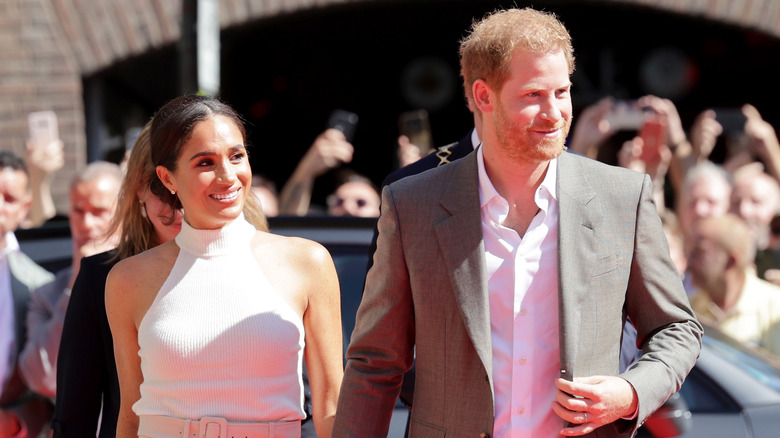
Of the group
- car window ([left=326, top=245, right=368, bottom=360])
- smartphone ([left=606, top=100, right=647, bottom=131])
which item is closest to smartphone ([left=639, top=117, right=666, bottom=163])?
smartphone ([left=606, top=100, right=647, bottom=131])

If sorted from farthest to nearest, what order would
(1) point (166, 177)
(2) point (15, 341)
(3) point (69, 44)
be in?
1. (3) point (69, 44)
2. (2) point (15, 341)
3. (1) point (166, 177)

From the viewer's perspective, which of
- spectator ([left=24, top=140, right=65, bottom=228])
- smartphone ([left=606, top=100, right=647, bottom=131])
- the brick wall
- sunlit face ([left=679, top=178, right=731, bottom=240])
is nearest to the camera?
sunlit face ([left=679, top=178, right=731, bottom=240])

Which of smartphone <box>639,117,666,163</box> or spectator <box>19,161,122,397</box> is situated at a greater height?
smartphone <box>639,117,666,163</box>

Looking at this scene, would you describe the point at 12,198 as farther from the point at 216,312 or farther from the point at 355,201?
the point at 216,312

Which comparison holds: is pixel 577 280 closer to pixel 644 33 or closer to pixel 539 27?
pixel 539 27

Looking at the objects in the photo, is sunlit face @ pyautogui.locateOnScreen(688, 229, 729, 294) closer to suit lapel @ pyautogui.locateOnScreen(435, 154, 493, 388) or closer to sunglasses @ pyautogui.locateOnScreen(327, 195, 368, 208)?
sunglasses @ pyautogui.locateOnScreen(327, 195, 368, 208)

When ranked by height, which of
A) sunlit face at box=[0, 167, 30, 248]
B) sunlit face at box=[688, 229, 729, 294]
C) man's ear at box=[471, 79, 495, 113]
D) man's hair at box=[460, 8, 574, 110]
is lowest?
sunlit face at box=[688, 229, 729, 294]

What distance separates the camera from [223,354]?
289 centimetres

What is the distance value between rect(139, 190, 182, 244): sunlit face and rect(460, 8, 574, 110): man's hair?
1.22m

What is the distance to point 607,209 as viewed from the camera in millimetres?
2535

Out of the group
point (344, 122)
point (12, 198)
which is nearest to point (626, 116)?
point (344, 122)

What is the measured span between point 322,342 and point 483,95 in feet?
Result: 2.86

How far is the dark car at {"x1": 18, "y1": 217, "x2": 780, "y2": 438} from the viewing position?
3.98m

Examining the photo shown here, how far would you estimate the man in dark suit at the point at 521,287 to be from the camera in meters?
2.42
